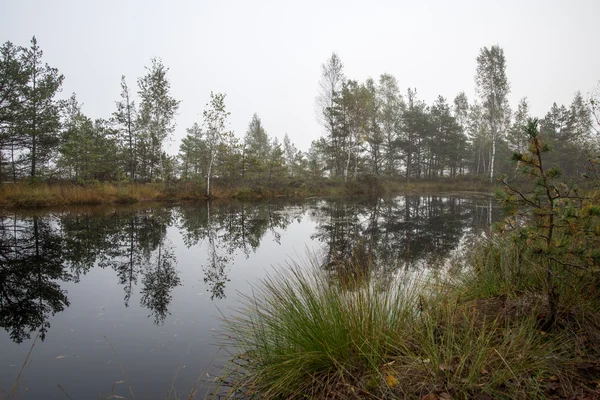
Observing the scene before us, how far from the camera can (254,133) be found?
1842 inches

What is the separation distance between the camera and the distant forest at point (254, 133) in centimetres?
1784

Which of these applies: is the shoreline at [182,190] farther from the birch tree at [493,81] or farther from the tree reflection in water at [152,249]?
the birch tree at [493,81]

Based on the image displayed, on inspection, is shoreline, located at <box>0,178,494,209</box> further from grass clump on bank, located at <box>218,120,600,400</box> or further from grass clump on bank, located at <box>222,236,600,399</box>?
grass clump on bank, located at <box>222,236,600,399</box>

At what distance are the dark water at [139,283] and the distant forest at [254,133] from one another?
5.15 metres

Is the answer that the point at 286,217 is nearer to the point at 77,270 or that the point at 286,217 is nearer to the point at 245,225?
the point at 245,225

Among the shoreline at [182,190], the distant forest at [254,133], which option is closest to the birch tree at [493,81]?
the distant forest at [254,133]

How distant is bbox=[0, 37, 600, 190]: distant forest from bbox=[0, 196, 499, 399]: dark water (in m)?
5.15

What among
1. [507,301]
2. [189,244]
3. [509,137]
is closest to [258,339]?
[507,301]

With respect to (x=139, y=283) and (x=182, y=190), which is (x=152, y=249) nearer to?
(x=139, y=283)

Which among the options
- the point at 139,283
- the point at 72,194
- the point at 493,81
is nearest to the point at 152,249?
the point at 139,283

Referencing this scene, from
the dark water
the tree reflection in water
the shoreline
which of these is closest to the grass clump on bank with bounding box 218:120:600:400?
the tree reflection in water

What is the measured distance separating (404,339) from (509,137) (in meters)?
51.6

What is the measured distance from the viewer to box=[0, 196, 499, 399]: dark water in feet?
9.80

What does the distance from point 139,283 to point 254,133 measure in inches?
1691
